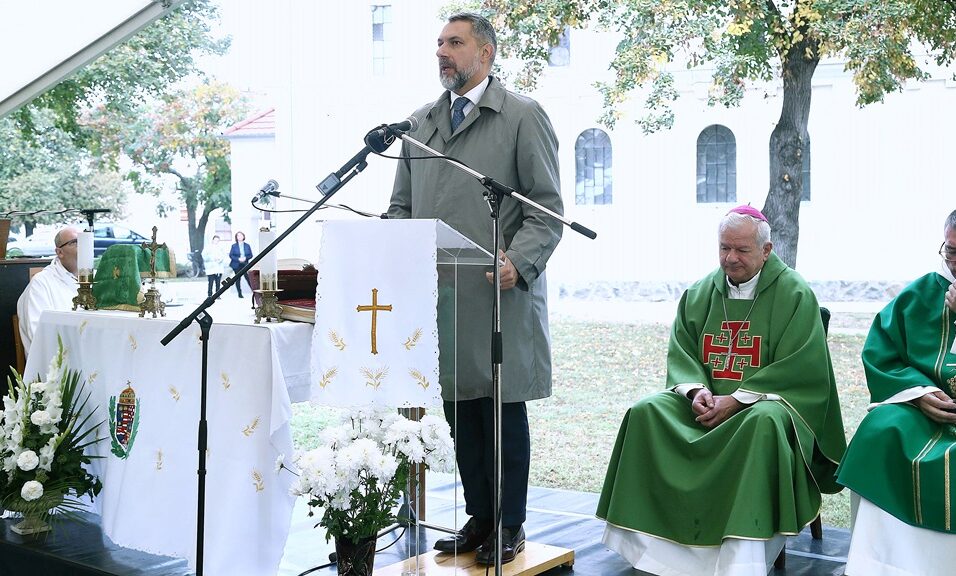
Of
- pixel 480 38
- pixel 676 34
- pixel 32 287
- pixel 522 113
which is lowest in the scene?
pixel 32 287

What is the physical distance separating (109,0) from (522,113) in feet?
13.9

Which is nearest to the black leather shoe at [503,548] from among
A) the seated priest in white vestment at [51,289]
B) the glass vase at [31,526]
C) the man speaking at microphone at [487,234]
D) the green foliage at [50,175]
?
the man speaking at microphone at [487,234]

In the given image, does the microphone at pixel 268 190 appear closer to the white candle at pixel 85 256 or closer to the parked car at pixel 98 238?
the white candle at pixel 85 256

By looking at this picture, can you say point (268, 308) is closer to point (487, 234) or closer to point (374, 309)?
point (374, 309)

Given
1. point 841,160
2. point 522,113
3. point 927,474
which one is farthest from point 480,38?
point 841,160

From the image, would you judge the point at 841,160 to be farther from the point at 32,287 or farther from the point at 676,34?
the point at 32,287

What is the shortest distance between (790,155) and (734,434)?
4.36m

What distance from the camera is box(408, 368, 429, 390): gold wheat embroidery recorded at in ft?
9.32

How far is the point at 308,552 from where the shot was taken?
12.5 ft

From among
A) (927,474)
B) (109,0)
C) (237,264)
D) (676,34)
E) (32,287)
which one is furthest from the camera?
(237,264)

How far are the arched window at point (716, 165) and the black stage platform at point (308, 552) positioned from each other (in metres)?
6.03

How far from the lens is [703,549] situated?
3.40m

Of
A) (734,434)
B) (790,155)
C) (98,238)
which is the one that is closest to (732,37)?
(790,155)

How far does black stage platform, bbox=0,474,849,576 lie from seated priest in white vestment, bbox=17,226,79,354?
119 cm
